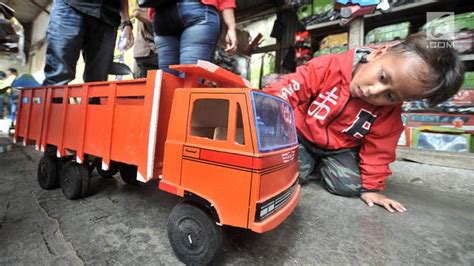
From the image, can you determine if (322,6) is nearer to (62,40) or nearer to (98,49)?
(98,49)

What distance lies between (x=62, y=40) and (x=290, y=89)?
1.08m

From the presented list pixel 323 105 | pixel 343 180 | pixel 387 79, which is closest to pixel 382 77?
pixel 387 79

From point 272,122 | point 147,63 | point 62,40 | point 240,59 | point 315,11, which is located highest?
point 315,11

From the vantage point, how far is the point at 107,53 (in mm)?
1279

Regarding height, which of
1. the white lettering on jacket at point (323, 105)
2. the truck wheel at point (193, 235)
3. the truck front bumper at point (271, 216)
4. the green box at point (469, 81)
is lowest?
the truck wheel at point (193, 235)

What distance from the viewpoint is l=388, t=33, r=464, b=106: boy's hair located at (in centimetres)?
81

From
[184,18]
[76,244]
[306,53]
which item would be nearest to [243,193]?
[76,244]

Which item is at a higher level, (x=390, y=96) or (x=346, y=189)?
(x=390, y=96)

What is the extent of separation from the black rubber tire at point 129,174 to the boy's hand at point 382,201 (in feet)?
3.57

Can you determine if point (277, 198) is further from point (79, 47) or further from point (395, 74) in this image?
point (79, 47)

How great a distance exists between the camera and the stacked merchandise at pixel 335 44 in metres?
2.09

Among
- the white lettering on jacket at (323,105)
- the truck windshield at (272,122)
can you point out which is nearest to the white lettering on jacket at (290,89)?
the white lettering on jacket at (323,105)

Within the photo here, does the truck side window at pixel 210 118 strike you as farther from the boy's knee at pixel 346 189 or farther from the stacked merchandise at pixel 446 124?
the stacked merchandise at pixel 446 124

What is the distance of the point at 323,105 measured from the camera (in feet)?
3.74
